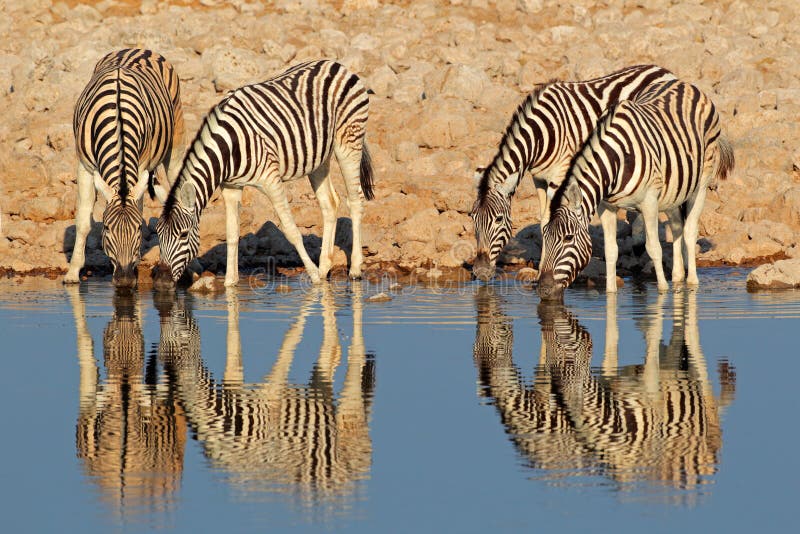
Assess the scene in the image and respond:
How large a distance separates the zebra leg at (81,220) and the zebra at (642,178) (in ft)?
18.6

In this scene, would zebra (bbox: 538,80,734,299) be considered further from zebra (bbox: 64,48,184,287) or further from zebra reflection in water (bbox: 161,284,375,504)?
zebra (bbox: 64,48,184,287)

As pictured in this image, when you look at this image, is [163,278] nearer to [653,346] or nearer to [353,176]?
[353,176]

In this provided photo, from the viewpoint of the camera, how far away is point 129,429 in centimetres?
816

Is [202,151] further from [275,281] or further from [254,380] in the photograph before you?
[254,380]

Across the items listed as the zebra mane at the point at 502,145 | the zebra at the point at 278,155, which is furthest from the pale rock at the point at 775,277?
the zebra at the point at 278,155

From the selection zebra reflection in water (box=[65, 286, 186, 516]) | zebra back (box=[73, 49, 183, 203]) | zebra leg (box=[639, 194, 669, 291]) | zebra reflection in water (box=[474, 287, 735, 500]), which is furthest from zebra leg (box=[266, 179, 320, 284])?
zebra reflection in water (box=[65, 286, 186, 516])

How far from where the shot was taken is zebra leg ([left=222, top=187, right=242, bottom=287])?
15.6 meters

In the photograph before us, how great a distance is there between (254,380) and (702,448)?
11.2 feet

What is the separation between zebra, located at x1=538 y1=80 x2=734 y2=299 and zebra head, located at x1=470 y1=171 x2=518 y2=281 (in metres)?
1.12

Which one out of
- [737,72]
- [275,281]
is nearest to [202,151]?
[275,281]


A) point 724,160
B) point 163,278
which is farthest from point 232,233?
point 724,160

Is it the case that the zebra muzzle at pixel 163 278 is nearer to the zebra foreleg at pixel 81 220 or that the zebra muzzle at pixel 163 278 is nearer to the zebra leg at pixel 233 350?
the zebra leg at pixel 233 350

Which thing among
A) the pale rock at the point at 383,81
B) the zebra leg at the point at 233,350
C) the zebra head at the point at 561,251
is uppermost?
the pale rock at the point at 383,81

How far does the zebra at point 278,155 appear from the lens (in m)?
15.0
